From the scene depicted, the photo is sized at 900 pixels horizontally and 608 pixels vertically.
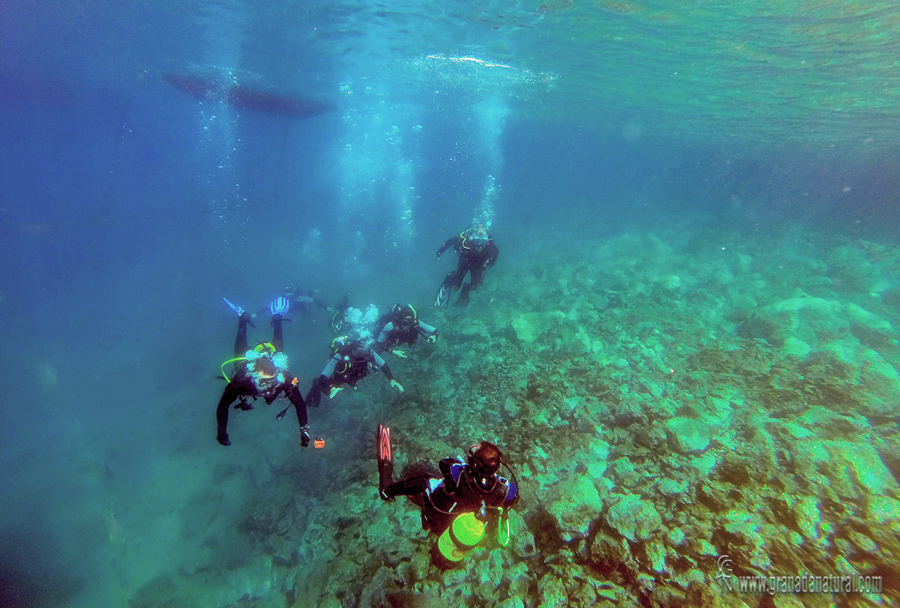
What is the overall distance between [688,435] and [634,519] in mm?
1827

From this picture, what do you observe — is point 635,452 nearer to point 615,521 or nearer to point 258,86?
point 615,521

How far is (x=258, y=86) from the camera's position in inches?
1011

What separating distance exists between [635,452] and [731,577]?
1.86m

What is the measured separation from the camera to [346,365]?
716cm

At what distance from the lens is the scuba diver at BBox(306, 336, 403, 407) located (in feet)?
23.3

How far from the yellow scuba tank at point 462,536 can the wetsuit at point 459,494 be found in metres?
0.07

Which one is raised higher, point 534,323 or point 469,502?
point 469,502

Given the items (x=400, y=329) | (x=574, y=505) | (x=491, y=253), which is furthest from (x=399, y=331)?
(x=574, y=505)

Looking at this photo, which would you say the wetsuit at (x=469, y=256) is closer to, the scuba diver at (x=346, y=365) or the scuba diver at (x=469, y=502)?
the scuba diver at (x=346, y=365)

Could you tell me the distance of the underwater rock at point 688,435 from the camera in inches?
198

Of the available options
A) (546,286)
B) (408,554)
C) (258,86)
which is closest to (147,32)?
(258,86)

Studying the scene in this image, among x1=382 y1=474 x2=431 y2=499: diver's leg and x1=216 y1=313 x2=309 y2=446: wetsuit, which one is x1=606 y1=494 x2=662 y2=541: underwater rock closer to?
x1=382 y1=474 x2=431 y2=499: diver's leg

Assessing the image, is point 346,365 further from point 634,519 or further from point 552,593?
point 634,519

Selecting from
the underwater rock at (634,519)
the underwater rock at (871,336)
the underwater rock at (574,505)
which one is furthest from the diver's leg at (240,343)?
the underwater rock at (871,336)
